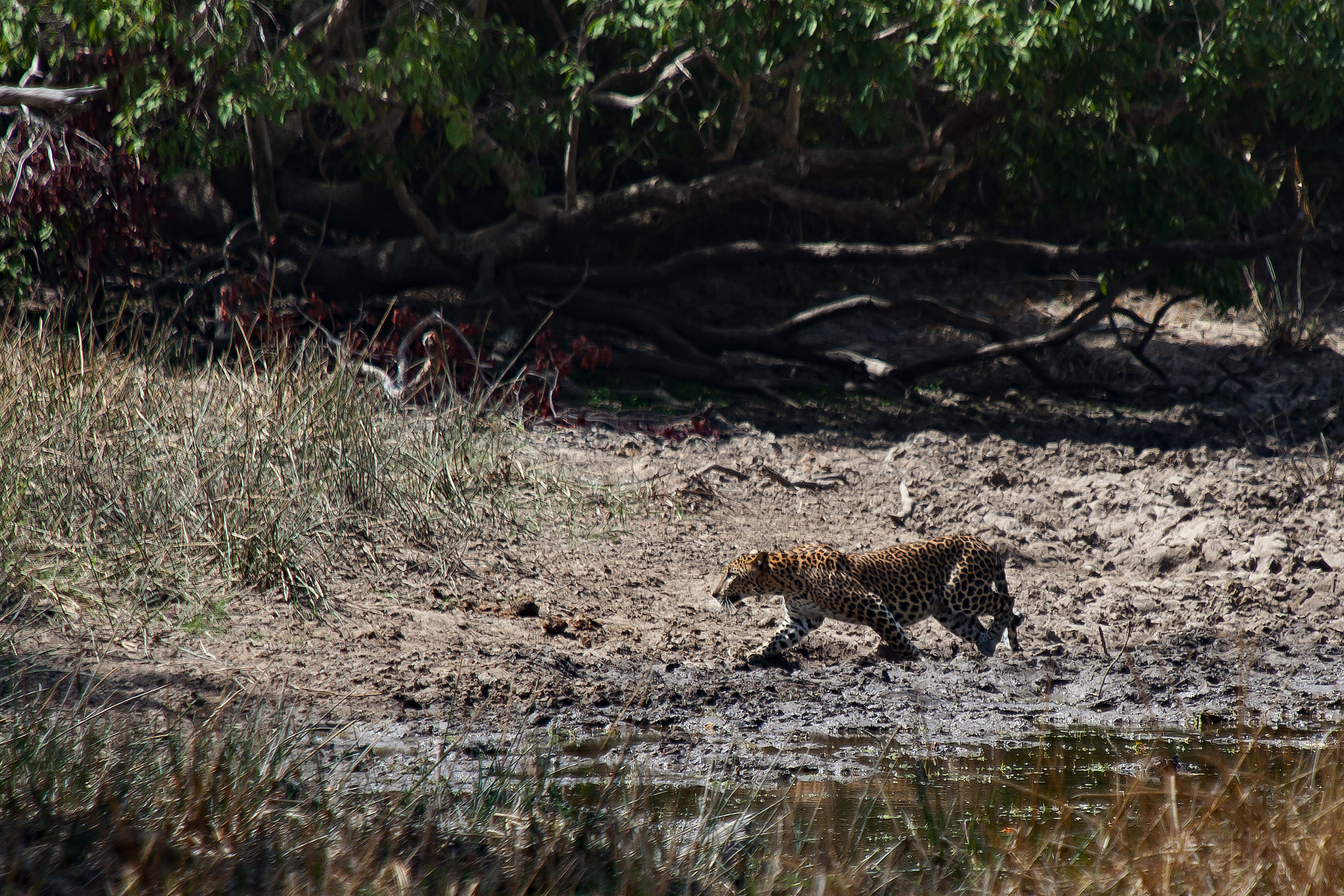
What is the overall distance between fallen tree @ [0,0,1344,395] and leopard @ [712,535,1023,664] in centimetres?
308

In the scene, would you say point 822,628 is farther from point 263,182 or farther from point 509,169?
point 263,182

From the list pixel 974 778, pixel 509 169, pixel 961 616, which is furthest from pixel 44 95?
pixel 509 169

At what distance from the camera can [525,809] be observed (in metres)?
3.75

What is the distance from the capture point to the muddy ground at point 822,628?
5.32 meters

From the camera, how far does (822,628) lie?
685cm

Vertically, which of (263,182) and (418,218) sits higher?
(263,182)

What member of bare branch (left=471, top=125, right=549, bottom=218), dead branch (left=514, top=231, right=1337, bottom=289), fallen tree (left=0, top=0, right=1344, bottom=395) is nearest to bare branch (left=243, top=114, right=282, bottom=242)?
fallen tree (left=0, top=0, right=1344, bottom=395)

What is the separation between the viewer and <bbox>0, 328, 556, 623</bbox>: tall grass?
5906 millimetres

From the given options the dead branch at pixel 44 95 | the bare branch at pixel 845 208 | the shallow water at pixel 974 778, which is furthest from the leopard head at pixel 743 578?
the bare branch at pixel 845 208

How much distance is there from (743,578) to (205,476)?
2707 millimetres

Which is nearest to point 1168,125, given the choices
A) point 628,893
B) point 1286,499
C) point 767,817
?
point 1286,499

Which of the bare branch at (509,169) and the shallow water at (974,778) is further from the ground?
the bare branch at (509,169)

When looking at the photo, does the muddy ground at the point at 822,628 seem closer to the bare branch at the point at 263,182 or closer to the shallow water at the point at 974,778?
the shallow water at the point at 974,778

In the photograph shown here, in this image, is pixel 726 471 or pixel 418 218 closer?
pixel 726 471
